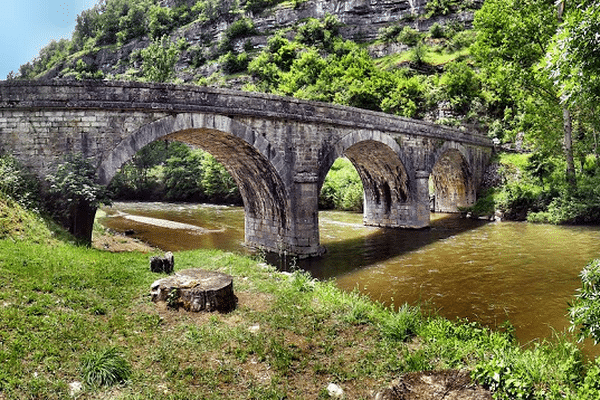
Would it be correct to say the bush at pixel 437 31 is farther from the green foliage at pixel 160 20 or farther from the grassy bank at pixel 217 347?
the grassy bank at pixel 217 347

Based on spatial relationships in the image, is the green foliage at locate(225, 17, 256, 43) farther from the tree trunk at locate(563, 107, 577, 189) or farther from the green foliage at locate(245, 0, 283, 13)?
the tree trunk at locate(563, 107, 577, 189)

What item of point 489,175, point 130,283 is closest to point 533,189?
point 489,175

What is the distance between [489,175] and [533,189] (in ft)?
16.0

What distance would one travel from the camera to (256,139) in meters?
13.0

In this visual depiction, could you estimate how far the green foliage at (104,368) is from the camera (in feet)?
13.6

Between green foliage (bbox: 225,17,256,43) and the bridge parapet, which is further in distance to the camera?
green foliage (bbox: 225,17,256,43)

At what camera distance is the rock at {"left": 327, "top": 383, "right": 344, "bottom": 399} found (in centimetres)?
436

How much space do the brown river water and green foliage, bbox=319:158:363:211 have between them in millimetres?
3894

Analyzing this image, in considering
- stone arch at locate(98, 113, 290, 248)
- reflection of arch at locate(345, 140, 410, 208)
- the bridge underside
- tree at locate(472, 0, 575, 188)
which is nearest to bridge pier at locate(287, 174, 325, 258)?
stone arch at locate(98, 113, 290, 248)


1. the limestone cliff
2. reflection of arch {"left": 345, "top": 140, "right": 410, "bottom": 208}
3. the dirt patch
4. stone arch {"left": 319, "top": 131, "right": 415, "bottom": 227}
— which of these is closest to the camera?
the dirt patch

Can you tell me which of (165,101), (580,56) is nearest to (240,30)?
(165,101)

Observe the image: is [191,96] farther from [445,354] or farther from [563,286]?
[563,286]

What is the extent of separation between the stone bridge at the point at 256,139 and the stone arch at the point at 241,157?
0.11 ft

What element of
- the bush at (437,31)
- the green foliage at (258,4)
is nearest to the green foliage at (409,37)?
the bush at (437,31)
